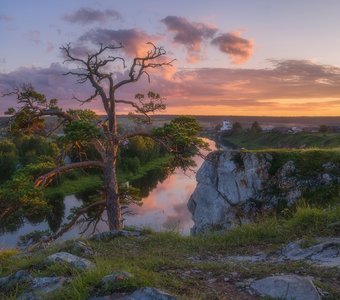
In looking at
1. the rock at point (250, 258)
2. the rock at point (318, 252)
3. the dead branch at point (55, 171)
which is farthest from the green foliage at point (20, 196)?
the rock at point (318, 252)

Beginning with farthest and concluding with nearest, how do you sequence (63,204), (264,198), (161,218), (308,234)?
(63,204)
(161,218)
(264,198)
(308,234)

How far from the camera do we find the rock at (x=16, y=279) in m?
6.36

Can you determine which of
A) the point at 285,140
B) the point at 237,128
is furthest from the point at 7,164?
the point at 237,128

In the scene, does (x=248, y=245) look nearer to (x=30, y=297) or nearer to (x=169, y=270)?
(x=169, y=270)

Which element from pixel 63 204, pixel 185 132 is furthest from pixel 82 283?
pixel 63 204

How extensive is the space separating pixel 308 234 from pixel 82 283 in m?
5.46

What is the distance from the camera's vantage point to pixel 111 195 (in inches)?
683

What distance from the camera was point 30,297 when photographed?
5617 mm

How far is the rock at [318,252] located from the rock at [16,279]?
4584 millimetres

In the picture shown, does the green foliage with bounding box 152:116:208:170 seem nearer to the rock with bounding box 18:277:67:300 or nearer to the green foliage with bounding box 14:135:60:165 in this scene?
the rock with bounding box 18:277:67:300

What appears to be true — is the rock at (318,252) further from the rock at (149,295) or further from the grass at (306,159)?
the grass at (306,159)

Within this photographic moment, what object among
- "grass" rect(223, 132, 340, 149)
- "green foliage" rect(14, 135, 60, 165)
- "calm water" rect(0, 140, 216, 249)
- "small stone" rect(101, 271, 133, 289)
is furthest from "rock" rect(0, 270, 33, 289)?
"green foliage" rect(14, 135, 60, 165)

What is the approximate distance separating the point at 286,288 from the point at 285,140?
274 ft

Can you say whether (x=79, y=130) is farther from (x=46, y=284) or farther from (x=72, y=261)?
(x=46, y=284)
